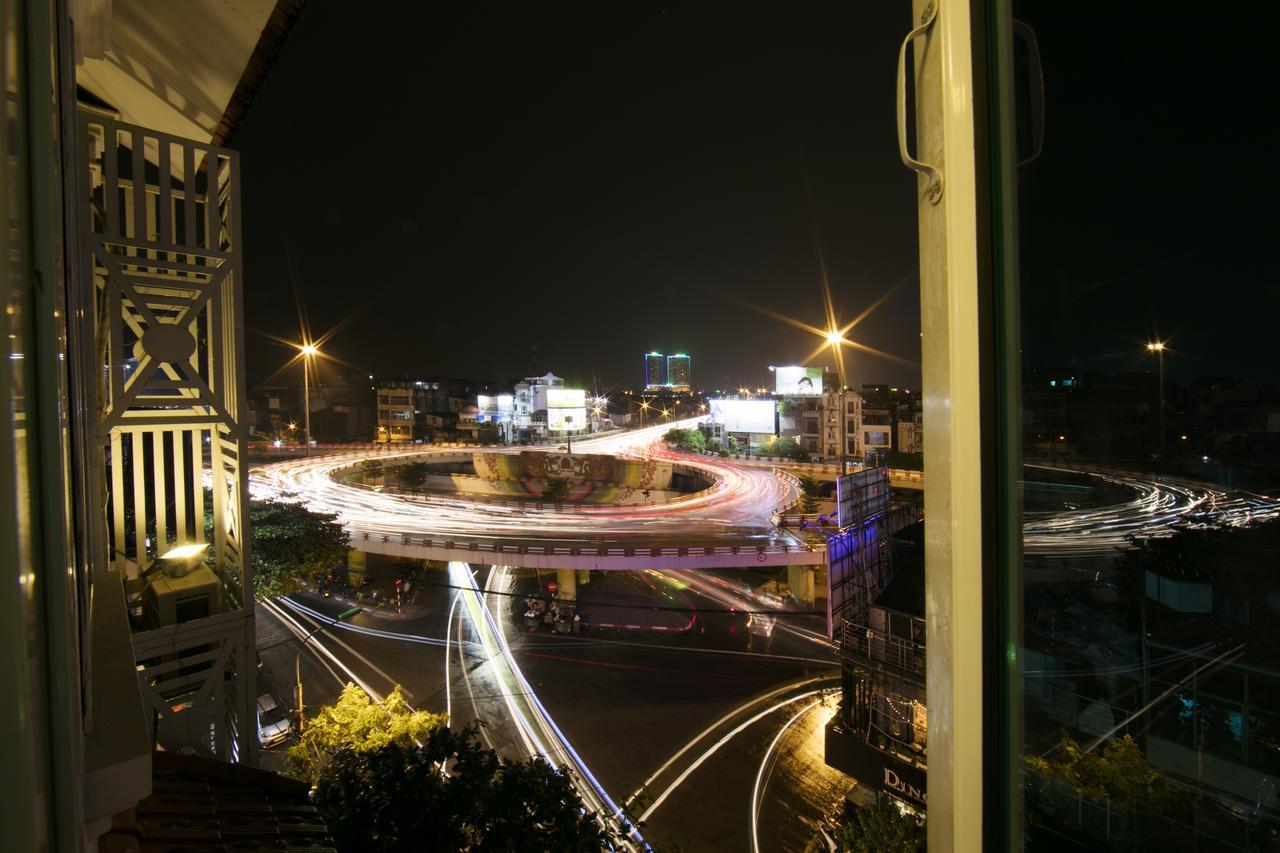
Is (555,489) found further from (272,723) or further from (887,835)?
(887,835)

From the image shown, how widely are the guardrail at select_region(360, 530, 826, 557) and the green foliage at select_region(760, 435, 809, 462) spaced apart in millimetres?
16508

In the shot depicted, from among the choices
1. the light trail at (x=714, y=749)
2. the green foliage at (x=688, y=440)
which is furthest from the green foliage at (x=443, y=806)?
the green foliage at (x=688, y=440)

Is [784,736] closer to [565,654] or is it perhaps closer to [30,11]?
[565,654]

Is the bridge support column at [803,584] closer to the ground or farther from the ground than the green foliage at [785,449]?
closer to the ground

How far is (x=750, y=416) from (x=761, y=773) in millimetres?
26230

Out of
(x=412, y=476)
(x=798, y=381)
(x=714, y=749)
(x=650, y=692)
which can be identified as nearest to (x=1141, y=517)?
(x=714, y=749)

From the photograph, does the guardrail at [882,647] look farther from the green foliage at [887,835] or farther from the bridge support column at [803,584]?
the bridge support column at [803,584]

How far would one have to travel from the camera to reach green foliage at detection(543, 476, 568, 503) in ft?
103

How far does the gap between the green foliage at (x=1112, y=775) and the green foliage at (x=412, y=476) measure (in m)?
32.5

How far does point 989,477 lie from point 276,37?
4.53 metres

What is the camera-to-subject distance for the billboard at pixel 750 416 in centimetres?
3481

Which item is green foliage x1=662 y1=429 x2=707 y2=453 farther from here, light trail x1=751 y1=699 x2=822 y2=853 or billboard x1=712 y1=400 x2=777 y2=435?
light trail x1=751 y1=699 x2=822 y2=853

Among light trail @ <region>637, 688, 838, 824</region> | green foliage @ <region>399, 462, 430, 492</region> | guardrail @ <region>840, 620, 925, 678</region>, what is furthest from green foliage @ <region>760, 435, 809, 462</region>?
guardrail @ <region>840, 620, 925, 678</region>

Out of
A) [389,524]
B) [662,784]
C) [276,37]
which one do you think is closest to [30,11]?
[276,37]
